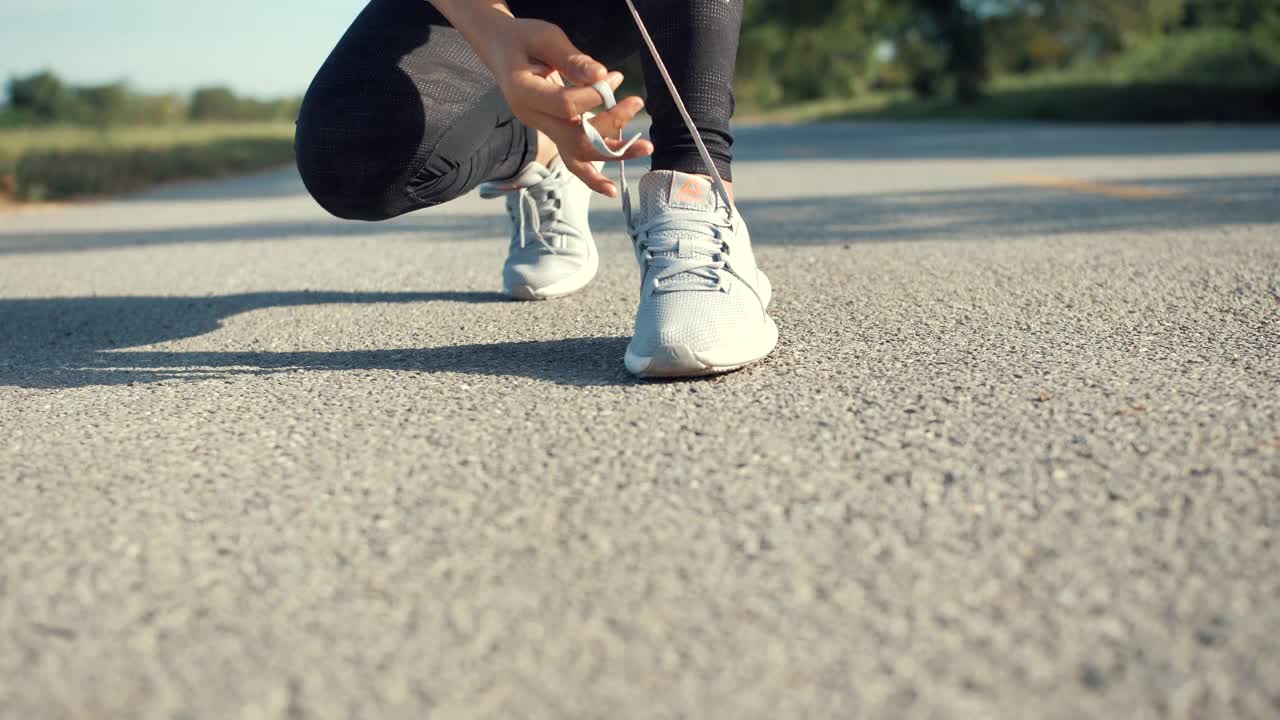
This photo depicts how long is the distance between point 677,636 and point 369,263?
2450 mm

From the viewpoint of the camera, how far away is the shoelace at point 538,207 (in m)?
2.27

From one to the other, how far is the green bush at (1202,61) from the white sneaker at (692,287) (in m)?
20.0

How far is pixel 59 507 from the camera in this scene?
1.12 metres

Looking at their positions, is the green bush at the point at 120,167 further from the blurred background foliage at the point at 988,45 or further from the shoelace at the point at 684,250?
the blurred background foliage at the point at 988,45

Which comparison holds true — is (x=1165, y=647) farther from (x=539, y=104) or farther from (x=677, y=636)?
(x=539, y=104)

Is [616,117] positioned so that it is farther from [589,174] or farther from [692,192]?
[692,192]

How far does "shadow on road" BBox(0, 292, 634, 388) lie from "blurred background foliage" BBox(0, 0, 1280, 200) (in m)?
6.05

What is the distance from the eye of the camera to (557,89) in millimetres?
1370

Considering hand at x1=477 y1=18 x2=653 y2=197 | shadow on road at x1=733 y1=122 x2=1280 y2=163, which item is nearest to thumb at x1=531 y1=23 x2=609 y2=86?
hand at x1=477 y1=18 x2=653 y2=197

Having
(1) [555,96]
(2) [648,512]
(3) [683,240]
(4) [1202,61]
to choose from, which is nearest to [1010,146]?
(3) [683,240]

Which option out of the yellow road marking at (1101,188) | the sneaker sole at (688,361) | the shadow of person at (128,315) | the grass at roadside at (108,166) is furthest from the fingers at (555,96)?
the grass at roadside at (108,166)

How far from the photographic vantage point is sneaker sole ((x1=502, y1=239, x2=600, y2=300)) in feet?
7.48

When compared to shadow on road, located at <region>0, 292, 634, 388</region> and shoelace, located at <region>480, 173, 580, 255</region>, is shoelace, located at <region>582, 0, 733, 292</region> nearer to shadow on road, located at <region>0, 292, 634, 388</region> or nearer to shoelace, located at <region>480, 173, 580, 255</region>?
shadow on road, located at <region>0, 292, 634, 388</region>

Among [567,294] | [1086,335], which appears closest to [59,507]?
[567,294]
